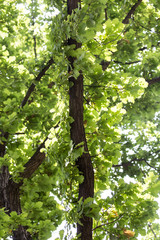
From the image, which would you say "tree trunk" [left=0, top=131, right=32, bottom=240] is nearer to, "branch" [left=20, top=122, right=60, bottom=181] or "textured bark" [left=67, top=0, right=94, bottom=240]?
"branch" [left=20, top=122, right=60, bottom=181]

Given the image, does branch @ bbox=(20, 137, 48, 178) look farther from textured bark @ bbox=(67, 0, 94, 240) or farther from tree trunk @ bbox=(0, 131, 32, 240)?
textured bark @ bbox=(67, 0, 94, 240)

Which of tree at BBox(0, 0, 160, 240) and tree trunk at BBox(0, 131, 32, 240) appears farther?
tree trunk at BBox(0, 131, 32, 240)

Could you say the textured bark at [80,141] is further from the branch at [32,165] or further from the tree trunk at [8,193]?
the tree trunk at [8,193]

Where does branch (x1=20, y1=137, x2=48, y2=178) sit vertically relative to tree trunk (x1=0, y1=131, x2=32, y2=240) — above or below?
above

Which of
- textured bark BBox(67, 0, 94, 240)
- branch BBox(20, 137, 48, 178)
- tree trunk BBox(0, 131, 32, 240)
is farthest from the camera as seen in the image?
branch BBox(20, 137, 48, 178)

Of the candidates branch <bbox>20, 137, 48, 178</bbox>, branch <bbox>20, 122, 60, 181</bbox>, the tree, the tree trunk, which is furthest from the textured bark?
branch <bbox>20, 137, 48, 178</bbox>

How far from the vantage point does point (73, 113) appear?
3377mm

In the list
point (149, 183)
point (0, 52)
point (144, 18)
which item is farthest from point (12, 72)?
point (144, 18)

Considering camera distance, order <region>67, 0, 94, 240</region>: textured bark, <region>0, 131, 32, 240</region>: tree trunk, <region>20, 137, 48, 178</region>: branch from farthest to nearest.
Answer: <region>20, 137, 48, 178</region>: branch < <region>0, 131, 32, 240</region>: tree trunk < <region>67, 0, 94, 240</region>: textured bark

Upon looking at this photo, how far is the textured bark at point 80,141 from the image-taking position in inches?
115

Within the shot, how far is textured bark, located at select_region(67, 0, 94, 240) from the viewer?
293 centimetres

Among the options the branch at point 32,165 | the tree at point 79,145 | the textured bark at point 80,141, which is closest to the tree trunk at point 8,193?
the tree at point 79,145

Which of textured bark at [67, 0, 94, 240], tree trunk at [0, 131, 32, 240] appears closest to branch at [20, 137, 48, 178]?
tree trunk at [0, 131, 32, 240]

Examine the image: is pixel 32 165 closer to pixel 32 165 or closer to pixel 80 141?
pixel 32 165
